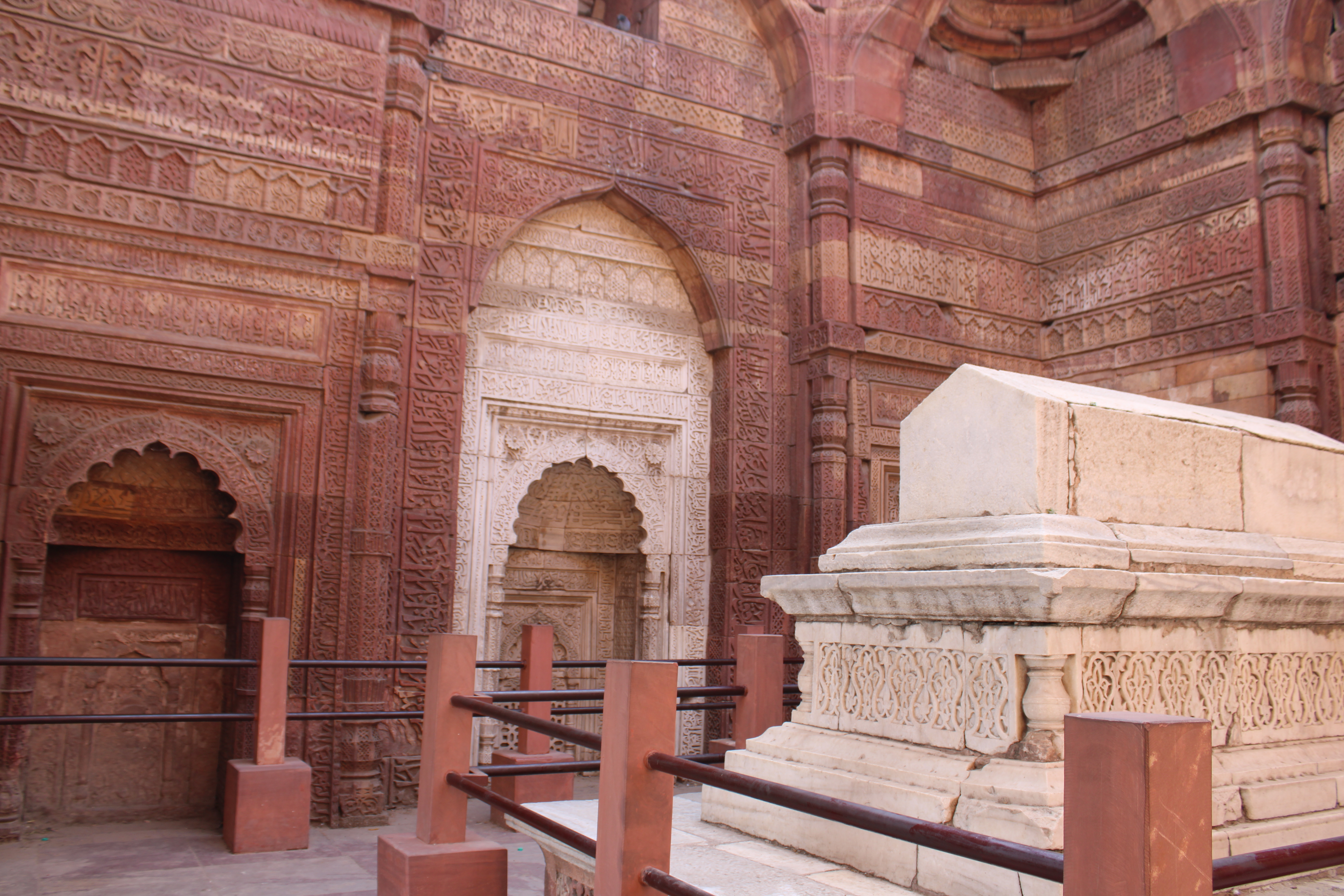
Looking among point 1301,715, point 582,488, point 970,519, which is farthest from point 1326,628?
point 582,488

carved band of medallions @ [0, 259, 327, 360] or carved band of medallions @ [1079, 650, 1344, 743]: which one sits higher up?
carved band of medallions @ [0, 259, 327, 360]

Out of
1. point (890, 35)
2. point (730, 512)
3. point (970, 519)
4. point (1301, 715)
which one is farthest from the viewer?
point (890, 35)

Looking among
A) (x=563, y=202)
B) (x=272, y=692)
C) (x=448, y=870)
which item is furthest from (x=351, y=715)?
(x=563, y=202)

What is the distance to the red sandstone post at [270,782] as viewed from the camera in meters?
4.21

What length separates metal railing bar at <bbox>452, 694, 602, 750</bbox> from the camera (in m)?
2.20

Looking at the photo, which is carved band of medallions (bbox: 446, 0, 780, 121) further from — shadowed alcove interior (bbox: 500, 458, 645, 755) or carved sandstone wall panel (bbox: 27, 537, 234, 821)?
carved sandstone wall panel (bbox: 27, 537, 234, 821)

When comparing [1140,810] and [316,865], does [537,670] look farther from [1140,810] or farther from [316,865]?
[1140,810]

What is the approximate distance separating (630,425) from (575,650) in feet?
5.25

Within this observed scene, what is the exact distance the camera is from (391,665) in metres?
4.47

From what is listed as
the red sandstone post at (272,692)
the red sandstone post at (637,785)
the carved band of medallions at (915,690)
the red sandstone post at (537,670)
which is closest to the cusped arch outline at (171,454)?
the red sandstone post at (272,692)

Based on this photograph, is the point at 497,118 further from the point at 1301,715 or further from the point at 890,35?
the point at 1301,715

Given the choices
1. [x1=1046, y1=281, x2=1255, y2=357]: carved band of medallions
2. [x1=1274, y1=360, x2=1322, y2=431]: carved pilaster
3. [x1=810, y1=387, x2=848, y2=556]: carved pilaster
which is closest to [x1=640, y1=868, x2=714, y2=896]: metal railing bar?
[x1=810, y1=387, x2=848, y2=556]: carved pilaster

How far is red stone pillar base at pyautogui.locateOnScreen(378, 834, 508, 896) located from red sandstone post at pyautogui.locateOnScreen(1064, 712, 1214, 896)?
207 centimetres

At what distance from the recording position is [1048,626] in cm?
226
